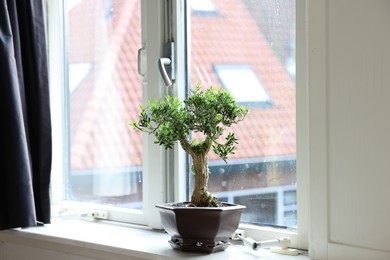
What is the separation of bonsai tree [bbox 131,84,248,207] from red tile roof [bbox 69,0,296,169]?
0.13 m

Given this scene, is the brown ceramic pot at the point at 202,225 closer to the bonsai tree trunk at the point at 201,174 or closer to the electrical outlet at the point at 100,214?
the bonsai tree trunk at the point at 201,174

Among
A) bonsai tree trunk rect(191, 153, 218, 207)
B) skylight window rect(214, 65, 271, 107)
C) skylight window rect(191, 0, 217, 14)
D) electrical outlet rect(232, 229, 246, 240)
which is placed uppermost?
skylight window rect(191, 0, 217, 14)

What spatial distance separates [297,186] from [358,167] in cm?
27

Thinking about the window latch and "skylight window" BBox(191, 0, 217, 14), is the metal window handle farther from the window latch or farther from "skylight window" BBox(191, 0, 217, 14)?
"skylight window" BBox(191, 0, 217, 14)

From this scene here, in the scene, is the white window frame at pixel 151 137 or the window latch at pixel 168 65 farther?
the window latch at pixel 168 65

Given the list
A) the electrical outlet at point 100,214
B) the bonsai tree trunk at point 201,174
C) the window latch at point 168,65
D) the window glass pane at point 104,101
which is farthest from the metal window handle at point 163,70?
the electrical outlet at point 100,214

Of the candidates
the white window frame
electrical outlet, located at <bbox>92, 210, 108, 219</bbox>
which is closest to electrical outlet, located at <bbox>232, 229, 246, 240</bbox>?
the white window frame

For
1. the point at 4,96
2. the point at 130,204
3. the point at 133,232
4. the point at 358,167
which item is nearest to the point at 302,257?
the point at 358,167

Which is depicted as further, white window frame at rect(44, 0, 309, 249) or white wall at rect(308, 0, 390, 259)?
white window frame at rect(44, 0, 309, 249)

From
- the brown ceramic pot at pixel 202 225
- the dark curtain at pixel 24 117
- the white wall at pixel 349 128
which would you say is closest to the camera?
the white wall at pixel 349 128

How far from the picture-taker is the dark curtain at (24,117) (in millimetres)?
2084

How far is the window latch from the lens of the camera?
201 cm

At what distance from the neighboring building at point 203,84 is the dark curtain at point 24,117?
0.64 ft

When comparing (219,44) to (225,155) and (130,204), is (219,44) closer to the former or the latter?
(225,155)
